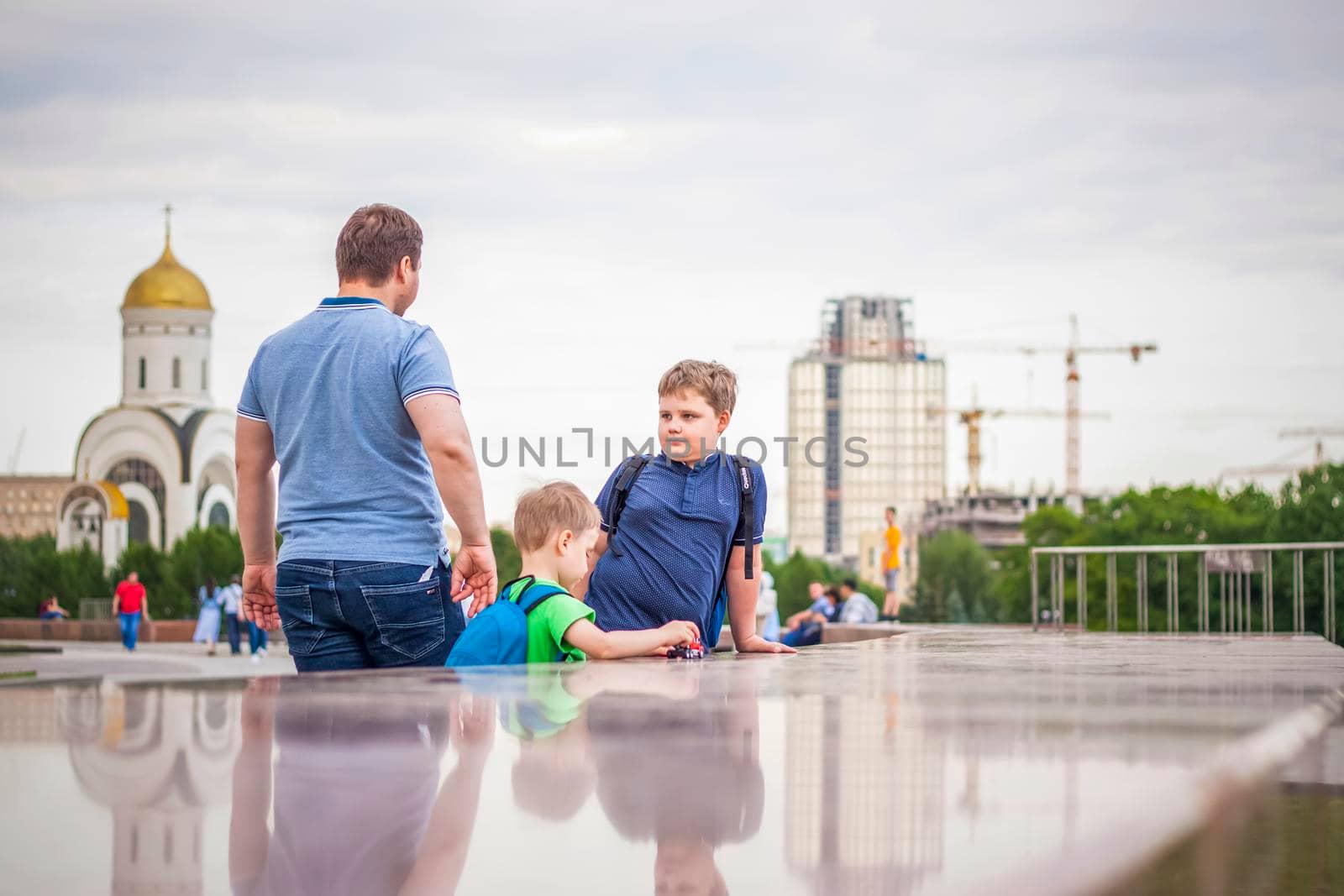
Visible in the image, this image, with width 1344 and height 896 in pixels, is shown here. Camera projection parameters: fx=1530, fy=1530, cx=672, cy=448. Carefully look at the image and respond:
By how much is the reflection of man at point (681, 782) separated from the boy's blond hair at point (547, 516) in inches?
61.9

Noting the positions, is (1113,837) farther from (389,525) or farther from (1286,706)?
(389,525)

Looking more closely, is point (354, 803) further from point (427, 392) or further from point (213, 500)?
point (213, 500)

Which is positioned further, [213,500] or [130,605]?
[213,500]

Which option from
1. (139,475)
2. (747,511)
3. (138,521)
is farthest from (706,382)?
(138,521)

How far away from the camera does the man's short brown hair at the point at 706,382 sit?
15.2 feet

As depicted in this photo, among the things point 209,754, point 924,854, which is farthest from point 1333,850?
point 209,754

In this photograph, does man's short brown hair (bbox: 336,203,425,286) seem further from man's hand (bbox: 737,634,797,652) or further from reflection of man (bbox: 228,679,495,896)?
reflection of man (bbox: 228,679,495,896)

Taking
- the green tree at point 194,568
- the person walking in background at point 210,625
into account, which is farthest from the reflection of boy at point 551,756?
the green tree at point 194,568

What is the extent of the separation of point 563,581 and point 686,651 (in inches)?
14.4

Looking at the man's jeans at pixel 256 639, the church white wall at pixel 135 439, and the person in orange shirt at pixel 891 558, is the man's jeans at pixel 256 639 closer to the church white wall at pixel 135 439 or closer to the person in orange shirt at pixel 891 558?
the person in orange shirt at pixel 891 558

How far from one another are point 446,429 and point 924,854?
250 centimetres

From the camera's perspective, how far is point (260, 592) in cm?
401

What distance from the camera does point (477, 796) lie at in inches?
63.0

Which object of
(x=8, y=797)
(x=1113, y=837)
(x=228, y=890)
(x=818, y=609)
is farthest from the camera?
(x=818, y=609)
